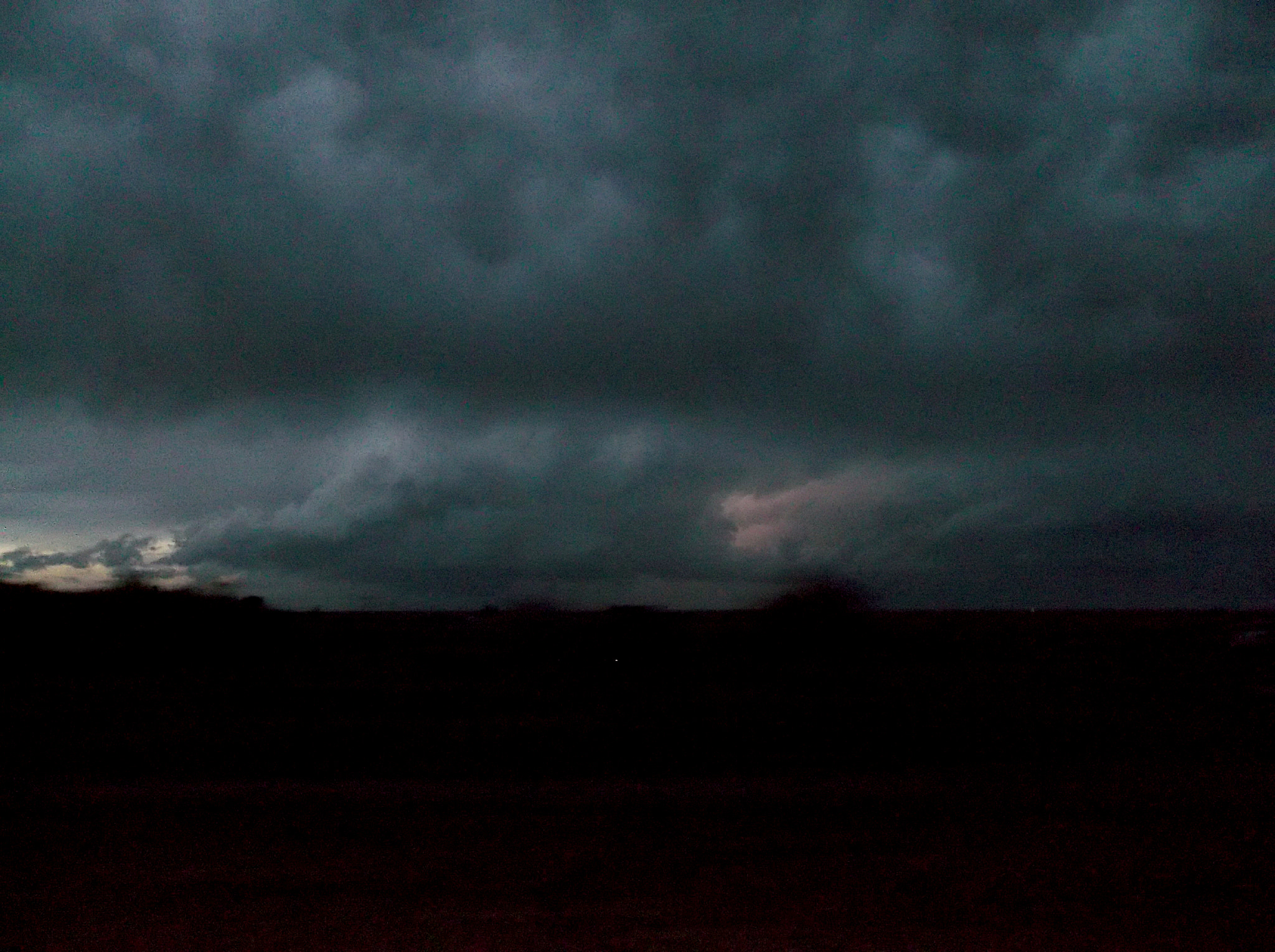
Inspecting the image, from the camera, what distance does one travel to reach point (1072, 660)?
4112 cm

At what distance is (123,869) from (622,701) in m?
17.1

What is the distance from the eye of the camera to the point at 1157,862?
12.1 meters

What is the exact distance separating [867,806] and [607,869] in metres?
4.75

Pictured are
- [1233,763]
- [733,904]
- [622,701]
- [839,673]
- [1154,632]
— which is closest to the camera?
[733,904]

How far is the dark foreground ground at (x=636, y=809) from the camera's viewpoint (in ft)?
32.6

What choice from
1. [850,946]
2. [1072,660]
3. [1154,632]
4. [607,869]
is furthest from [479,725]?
[1154,632]

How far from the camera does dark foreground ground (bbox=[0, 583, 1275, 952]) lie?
9938mm

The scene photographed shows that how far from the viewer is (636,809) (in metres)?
14.9

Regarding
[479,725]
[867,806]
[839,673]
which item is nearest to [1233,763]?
[867,806]

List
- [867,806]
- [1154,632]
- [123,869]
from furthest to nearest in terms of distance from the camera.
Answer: [1154,632] → [867,806] → [123,869]

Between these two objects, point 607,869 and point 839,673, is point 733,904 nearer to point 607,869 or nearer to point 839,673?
point 607,869

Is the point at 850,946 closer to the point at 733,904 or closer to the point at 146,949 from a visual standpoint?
the point at 733,904

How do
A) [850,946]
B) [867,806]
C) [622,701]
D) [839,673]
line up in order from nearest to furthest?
[850,946], [867,806], [622,701], [839,673]

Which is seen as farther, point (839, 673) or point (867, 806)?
point (839, 673)
